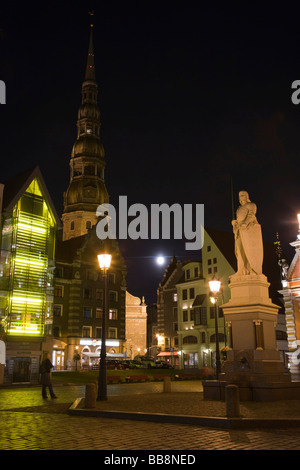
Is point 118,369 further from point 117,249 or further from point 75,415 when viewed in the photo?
point 75,415

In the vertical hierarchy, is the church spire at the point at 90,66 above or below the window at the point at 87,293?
above

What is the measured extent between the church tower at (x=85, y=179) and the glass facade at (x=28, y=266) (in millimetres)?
39796

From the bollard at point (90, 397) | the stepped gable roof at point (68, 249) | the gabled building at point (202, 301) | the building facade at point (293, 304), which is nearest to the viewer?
the bollard at point (90, 397)

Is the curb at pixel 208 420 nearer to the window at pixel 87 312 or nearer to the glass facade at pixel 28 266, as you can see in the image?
the glass facade at pixel 28 266

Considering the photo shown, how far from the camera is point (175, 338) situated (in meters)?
71.1

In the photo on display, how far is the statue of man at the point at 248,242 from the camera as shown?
18172mm

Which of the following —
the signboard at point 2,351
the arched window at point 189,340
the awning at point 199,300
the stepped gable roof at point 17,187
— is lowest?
the signboard at point 2,351

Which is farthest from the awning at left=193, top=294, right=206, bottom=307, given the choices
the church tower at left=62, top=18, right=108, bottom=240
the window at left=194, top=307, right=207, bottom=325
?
the church tower at left=62, top=18, right=108, bottom=240

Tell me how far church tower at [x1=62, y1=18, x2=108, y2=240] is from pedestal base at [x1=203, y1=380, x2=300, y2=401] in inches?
2701

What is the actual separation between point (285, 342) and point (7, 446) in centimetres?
4896

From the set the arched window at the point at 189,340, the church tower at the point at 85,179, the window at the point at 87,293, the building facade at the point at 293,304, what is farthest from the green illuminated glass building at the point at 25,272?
the church tower at the point at 85,179

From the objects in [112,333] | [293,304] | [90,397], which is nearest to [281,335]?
[293,304]

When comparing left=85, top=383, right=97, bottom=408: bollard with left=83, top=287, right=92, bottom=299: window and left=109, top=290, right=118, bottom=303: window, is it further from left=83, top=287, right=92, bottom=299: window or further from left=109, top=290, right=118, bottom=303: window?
left=109, top=290, right=118, bottom=303: window
